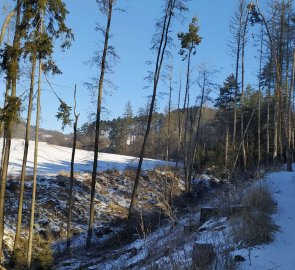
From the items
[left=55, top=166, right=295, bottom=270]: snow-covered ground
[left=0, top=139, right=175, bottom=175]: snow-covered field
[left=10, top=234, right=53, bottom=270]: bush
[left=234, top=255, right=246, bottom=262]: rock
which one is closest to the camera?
[left=55, top=166, right=295, bottom=270]: snow-covered ground

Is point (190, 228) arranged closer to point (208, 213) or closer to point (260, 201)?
point (208, 213)

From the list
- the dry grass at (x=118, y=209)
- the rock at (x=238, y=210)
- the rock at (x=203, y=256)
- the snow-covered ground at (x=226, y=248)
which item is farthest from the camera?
the dry grass at (x=118, y=209)

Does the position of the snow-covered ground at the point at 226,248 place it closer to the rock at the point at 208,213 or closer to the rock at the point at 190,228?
the rock at the point at 190,228

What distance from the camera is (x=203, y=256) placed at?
4.77m

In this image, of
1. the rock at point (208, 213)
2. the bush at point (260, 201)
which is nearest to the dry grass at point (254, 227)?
the bush at point (260, 201)

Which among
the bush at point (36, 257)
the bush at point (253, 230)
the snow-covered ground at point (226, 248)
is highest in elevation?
the bush at point (253, 230)

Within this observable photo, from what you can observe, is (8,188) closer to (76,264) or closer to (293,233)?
(76,264)

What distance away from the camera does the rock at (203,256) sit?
4.68 m

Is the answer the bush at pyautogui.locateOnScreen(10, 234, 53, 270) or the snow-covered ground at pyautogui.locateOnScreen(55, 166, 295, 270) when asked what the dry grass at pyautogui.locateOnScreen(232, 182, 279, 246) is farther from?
the bush at pyautogui.locateOnScreen(10, 234, 53, 270)

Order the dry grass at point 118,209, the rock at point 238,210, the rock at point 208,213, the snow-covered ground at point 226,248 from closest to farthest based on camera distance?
the snow-covered ground at point 226,248
the rock at point 238,210
the rock at point 208,213
the dry grass at point 118,209

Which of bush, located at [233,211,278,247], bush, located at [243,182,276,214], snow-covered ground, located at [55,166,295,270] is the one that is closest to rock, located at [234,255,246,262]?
snow-covered ground, located at [55,166,295,270]

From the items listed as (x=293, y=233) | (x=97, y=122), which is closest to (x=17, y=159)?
(x=97, y=122)

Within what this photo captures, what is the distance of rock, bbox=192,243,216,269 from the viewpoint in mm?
4684

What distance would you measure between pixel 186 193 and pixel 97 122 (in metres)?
12.1
